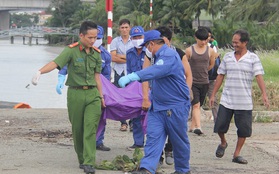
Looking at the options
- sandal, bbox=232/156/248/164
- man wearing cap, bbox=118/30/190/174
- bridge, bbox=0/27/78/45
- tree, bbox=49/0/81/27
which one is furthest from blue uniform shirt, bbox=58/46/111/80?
tree, bbox=49/0/81/27

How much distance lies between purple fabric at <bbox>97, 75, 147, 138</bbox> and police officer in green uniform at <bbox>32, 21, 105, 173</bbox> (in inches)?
23.3

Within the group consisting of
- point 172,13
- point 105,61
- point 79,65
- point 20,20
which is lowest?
point 20,20

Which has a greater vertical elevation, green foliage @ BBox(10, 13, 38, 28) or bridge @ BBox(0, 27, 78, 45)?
bridge @ BBox(0, 27, 78, 45)

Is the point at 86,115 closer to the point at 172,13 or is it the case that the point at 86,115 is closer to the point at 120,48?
the point at 120,48

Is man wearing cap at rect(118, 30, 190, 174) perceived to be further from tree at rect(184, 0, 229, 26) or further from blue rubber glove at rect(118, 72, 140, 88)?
tree at rect(184, 0, 229, 26)

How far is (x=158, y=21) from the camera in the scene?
53.3m

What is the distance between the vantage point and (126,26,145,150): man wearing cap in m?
9.02

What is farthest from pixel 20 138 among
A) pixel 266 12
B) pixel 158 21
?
pixel 158 21

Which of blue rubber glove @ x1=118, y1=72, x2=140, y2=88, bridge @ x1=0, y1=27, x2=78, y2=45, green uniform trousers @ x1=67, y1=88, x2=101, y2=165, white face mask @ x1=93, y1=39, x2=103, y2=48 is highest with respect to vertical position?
white face mask @ x1=93, y1=39, x2=103, y2=48

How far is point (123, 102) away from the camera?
27.3 ft

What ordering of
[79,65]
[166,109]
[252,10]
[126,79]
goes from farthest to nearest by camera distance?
[252,10]
[79,65]
[166,109]
[126,79]

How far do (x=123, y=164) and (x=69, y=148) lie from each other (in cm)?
150

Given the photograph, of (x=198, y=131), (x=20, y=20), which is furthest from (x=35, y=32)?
(x=20, y=20)

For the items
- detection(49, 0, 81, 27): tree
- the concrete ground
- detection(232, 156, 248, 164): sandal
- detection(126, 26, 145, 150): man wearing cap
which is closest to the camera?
the concrete ground
